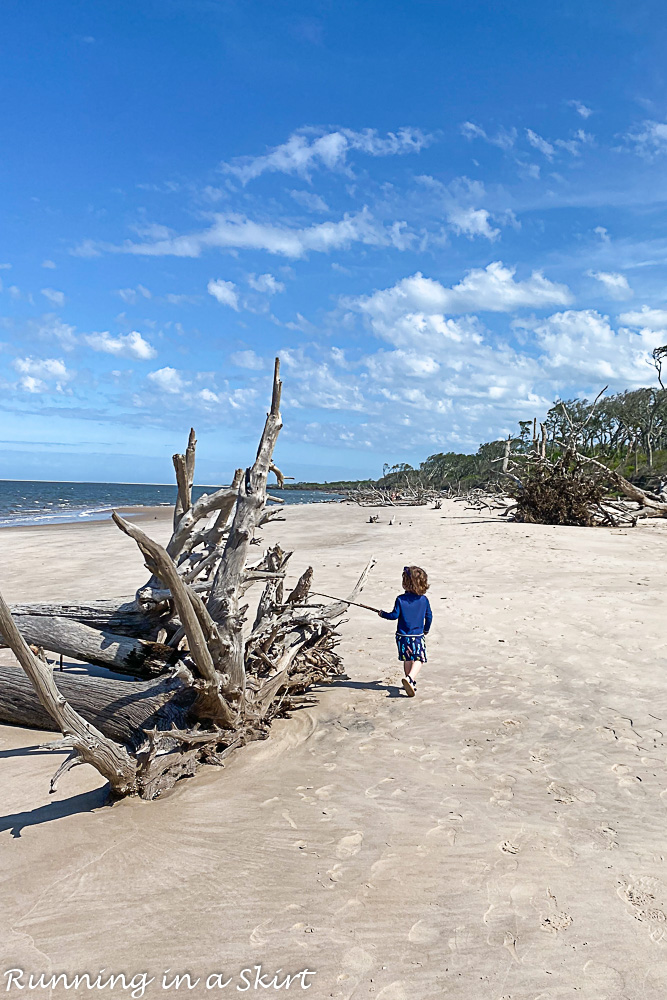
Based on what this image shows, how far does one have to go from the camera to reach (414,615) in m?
5.54

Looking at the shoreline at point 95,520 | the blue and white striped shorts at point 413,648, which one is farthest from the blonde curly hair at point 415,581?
the shoreline at point 95,520

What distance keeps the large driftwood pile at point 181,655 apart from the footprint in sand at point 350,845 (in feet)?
A: 3.93

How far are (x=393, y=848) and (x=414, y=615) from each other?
2.54 metres

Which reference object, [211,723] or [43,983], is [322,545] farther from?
[43,983]

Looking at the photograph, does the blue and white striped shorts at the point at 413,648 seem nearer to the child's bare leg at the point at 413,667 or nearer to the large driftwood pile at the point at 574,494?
the child's bare leg at the point at 413,667

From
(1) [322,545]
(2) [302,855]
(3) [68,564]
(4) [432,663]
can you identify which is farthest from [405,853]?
(1) [322,545]

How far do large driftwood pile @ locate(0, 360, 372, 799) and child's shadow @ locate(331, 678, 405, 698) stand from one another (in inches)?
7.4

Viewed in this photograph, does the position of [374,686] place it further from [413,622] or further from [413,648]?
[413,622]

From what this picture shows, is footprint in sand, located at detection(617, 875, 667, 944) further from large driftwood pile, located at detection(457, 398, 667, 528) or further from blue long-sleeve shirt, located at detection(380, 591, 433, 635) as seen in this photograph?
large driftwood pile, located at detection(457, 398, 667, 528)

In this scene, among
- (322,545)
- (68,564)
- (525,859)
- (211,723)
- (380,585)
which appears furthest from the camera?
(322,545)

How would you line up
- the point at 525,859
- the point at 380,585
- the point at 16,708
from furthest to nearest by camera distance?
the point at 380,585 → the point at 16,708 → the point at 525,859

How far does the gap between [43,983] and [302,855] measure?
3.97 feet

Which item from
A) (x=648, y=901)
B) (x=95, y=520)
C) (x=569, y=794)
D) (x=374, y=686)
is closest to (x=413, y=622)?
(x=374, y=686)

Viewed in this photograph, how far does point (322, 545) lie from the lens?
15.9 meters
